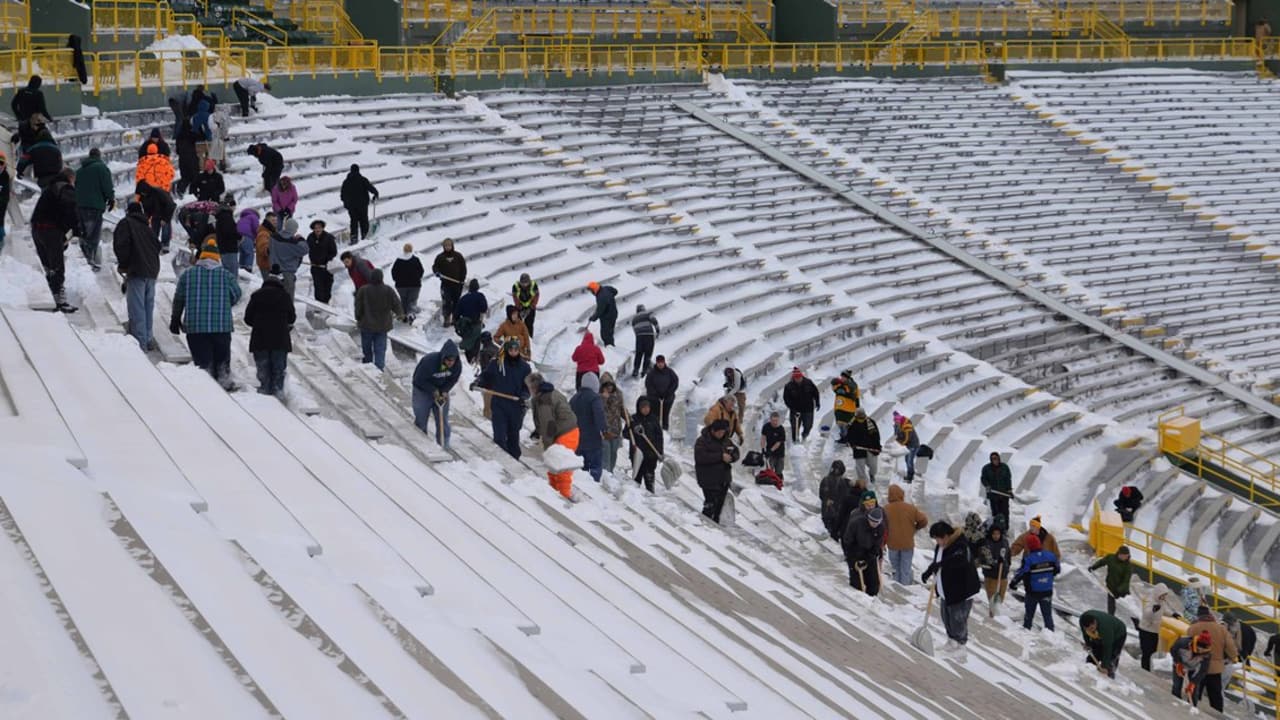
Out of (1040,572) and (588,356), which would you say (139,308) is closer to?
(588,356)

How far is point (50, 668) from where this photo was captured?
17.2 feet

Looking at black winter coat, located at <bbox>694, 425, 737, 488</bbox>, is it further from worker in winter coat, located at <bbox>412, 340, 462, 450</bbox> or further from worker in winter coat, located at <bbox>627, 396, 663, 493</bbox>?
worker in winter coat, located at <bbox>412, 340, 462, 450</bbox>

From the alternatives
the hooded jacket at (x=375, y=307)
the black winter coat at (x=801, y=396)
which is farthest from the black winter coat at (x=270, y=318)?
the black winter coat at (x=801, y=396)

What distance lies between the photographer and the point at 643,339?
18.2 m

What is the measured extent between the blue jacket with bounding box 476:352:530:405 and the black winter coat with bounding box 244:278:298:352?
1.71m

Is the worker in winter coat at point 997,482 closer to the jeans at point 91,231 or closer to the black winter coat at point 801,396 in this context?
the black winter coat at point 801,396

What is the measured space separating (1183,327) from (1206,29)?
60.4 feet

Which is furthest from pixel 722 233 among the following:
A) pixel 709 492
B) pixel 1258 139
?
pixel 1258 139

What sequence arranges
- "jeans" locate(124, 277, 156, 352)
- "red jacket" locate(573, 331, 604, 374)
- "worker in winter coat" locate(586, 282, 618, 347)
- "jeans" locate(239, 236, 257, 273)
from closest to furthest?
1. "jeans" locate(124, 277, 156, 352)
2. "red jacket" locate(573, 331, 604, 374)
3. "jeans" locate(239, 236, 257, 273)
4. "worker in winter coat" locate(586, 282, 618, 347)

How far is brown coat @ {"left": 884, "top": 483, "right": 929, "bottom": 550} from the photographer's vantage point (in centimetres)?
1362

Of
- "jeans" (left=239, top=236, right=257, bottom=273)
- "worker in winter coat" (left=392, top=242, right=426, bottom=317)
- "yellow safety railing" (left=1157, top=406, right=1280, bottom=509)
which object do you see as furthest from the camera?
"yellow safety railing" (left=1157, top=406, right=1280, bottom=509)

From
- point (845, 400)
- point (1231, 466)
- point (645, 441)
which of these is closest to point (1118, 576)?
point (845, 400)

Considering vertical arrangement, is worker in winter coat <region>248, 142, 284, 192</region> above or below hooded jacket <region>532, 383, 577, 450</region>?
above

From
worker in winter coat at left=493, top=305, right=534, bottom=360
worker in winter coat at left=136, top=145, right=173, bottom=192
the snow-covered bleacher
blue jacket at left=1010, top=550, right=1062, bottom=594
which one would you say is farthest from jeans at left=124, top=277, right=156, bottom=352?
blue jacket at left=1010, top=550, right=1062, bottom=594
